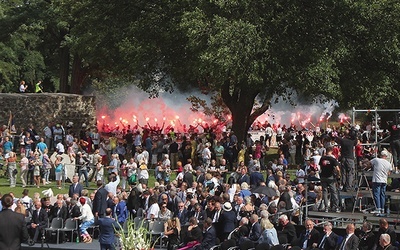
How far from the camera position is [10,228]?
1426 centimetres

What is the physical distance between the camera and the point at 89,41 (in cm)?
4175

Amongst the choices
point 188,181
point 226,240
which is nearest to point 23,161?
point 188,181

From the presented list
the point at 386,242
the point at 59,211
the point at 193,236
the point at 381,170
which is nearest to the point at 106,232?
the point at 193,236

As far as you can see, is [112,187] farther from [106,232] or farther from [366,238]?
[366,238]

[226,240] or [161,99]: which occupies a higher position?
[161,99]

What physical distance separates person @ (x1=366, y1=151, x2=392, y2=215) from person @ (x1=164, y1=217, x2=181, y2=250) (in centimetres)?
483

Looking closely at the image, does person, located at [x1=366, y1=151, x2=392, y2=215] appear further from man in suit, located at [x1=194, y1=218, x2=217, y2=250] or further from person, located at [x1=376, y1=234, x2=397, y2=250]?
man in suit, located at [x1=194, y1=218, x2=217, y2=250]

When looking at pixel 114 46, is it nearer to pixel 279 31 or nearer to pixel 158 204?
pixel 279 31

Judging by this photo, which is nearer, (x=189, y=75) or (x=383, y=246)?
(x=383, y=246)

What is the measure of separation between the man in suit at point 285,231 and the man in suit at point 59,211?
6989mm

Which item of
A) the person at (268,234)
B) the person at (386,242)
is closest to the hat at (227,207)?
the person at (268,234)

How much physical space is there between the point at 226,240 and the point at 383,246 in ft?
14.7

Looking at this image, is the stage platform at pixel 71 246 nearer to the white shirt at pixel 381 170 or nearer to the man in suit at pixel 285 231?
the man in suit at pixel 285 231

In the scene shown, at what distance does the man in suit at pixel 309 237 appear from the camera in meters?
19.7
